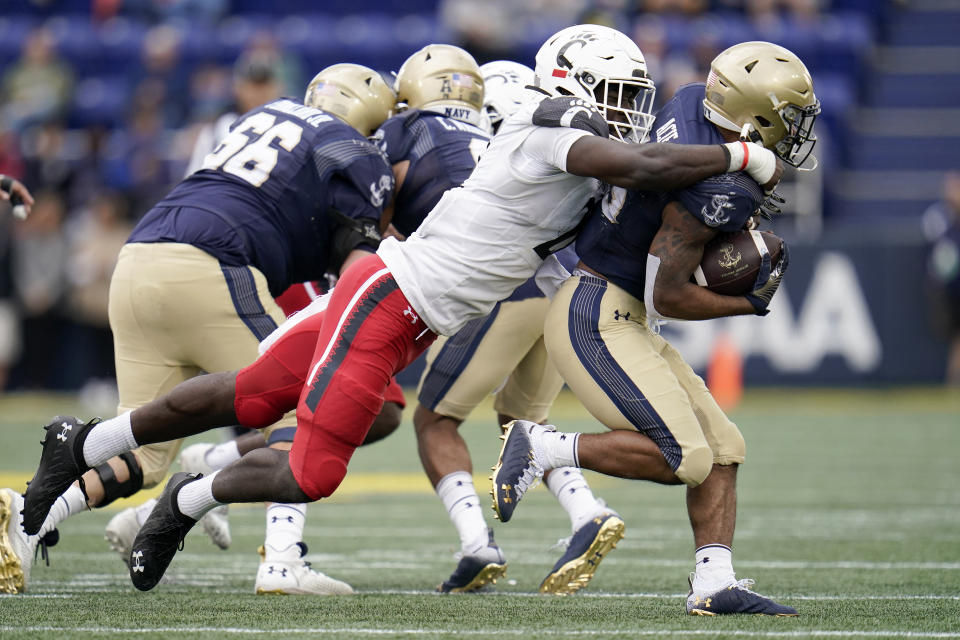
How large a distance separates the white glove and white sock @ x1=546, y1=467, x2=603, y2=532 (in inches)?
52.8

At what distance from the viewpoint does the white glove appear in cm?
397

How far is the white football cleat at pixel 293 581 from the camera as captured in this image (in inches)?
180

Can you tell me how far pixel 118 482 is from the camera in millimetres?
4898

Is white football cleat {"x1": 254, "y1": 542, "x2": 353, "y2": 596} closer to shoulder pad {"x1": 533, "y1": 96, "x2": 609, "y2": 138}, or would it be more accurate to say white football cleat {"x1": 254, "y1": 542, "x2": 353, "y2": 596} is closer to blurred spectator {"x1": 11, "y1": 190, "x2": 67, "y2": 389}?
shoulder pad {"x1": 533, "y1": 96, "x2": 609, "y2": 138}

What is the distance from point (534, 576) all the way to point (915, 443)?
530 cm

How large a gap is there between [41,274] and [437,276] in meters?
9.57

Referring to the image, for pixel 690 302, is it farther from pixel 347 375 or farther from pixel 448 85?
pixel 448 85

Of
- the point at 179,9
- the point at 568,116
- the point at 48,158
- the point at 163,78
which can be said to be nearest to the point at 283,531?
the point at 568,116

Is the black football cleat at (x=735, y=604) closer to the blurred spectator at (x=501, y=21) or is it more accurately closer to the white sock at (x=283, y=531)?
the white sock at (x=283, y=531)

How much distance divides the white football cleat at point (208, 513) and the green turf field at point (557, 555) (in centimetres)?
10

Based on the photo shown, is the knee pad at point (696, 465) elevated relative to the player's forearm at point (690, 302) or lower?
lower

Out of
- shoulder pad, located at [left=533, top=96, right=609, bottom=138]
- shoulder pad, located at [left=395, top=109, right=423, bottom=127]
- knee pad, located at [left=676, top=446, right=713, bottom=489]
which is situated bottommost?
knee pad, located at [left=676, top=446, right=713, bottom=489]

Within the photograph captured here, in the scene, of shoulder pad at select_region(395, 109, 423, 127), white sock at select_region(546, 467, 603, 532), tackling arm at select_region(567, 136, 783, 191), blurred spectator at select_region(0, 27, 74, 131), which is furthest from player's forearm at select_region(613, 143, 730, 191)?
blurred spectator at select_region(0, 27, 74, 131)

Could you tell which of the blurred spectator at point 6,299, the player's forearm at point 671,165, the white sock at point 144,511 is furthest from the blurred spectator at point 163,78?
the player's forearm at point 671,165
